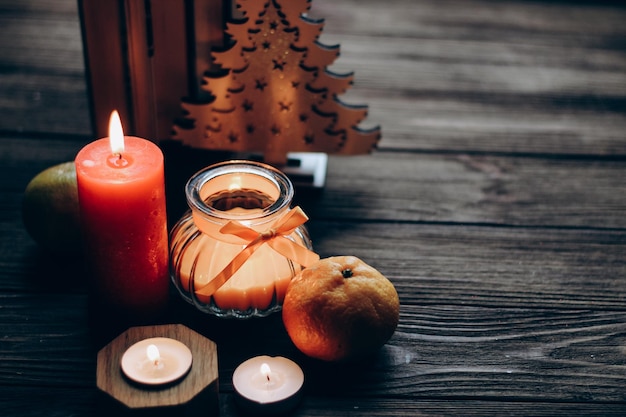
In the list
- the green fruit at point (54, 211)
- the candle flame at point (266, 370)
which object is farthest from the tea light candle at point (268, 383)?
the green fruit at point (54, 211)

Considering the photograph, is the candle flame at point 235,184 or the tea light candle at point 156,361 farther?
the candle flame at point 235,184

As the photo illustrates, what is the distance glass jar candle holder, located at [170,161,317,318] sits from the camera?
708 mm

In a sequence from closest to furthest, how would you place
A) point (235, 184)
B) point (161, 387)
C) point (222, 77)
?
point (161, 387) < point (235, 184) < point (222, 77)

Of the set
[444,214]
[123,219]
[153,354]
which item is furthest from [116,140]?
[444,214]

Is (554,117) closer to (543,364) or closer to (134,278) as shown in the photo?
(543,364)

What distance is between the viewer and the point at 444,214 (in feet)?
3.06

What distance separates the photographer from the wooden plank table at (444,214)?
0.70m

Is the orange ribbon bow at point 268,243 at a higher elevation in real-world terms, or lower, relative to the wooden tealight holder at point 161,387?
higher

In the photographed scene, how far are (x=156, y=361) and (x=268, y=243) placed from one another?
144 millimetres

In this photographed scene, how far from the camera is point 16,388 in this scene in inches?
26.7

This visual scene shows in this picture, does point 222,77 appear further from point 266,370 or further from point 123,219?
point 266,370

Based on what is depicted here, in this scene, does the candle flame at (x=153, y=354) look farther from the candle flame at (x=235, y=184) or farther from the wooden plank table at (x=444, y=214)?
Result: the candle flame at (x=235, y=184)

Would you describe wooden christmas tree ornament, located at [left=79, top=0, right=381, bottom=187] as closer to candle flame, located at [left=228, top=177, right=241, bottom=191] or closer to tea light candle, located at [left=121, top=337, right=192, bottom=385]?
candle flame, located at [left=228, top=177, right=241, bottom=191]

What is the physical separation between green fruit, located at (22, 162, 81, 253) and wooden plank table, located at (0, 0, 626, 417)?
0.03m
